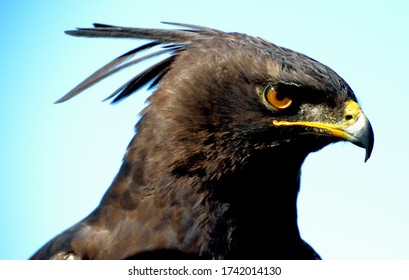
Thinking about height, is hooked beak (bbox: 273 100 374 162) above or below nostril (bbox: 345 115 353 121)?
below

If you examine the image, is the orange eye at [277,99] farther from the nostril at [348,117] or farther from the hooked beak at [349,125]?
the nostril at [348,117]

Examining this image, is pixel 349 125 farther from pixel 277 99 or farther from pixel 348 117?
pixel 277 99

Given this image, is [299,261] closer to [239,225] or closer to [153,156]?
[239,225]

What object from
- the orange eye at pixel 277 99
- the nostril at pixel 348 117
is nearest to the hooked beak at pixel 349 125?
the nostril at pixel 348 117

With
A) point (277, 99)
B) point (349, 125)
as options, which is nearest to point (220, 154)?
point (277, 99)

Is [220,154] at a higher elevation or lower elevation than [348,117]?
lower

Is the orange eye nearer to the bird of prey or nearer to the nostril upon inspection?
the bird of prey

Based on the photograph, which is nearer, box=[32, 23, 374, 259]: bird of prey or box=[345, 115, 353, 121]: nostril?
box=[32, 23, 374, 259]: bird of prey

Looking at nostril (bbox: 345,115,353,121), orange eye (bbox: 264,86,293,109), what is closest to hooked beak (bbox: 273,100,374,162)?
nostril (bbox: 345,115,353,121)
